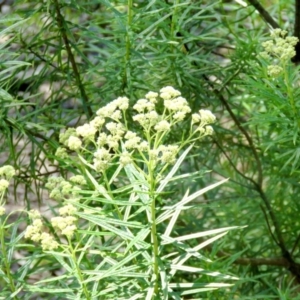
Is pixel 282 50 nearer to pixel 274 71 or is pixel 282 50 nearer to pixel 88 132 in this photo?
pixel 274 71

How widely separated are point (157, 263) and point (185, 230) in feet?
1.78

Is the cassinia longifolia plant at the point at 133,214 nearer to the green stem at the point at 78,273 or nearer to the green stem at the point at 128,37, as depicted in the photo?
the green stem at the point at 78,273

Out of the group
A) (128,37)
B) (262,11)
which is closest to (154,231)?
(128,37)

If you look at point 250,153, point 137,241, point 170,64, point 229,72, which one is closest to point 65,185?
point 137,241

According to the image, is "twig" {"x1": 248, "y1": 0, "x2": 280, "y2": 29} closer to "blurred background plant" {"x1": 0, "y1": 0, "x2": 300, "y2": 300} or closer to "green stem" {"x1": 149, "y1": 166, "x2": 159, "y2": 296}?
"blurred background plant" {"x1": 0, "y1": 0, "x2": 300, "y2": 300}

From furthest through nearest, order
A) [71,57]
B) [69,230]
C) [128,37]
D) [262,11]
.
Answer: [262,11], [71,57], [128,37], [69,230]

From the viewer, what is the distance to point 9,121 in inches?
41.3

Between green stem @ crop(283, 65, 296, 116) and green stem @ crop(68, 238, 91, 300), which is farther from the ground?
green stem @ crop(283, 65, 296, 116)

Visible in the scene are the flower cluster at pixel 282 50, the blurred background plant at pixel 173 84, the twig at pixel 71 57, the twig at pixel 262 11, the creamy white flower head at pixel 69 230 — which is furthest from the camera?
the twig at pixel 262 11

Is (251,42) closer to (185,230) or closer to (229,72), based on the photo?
(229,72)

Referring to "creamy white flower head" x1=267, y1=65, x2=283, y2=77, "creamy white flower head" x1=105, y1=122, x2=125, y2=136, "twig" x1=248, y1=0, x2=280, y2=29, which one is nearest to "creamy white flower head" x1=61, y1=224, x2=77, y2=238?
"creamy white flower head" x1=105, y1=122, x2=125, y2=136

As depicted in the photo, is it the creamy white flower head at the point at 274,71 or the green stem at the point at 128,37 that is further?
the green stem at the point at 128,37

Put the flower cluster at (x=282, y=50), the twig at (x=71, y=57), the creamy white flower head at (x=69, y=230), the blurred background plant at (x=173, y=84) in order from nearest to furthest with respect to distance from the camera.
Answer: the creamy white flower head at (x=69, y=230)
the flower cluster at (x=282, y=50)
the blurred background plant at (x=173, y=84)
the twig at (x=71, y=57)

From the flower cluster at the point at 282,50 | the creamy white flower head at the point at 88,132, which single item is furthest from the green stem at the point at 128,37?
the creamy white flower head at the point at 88,132
